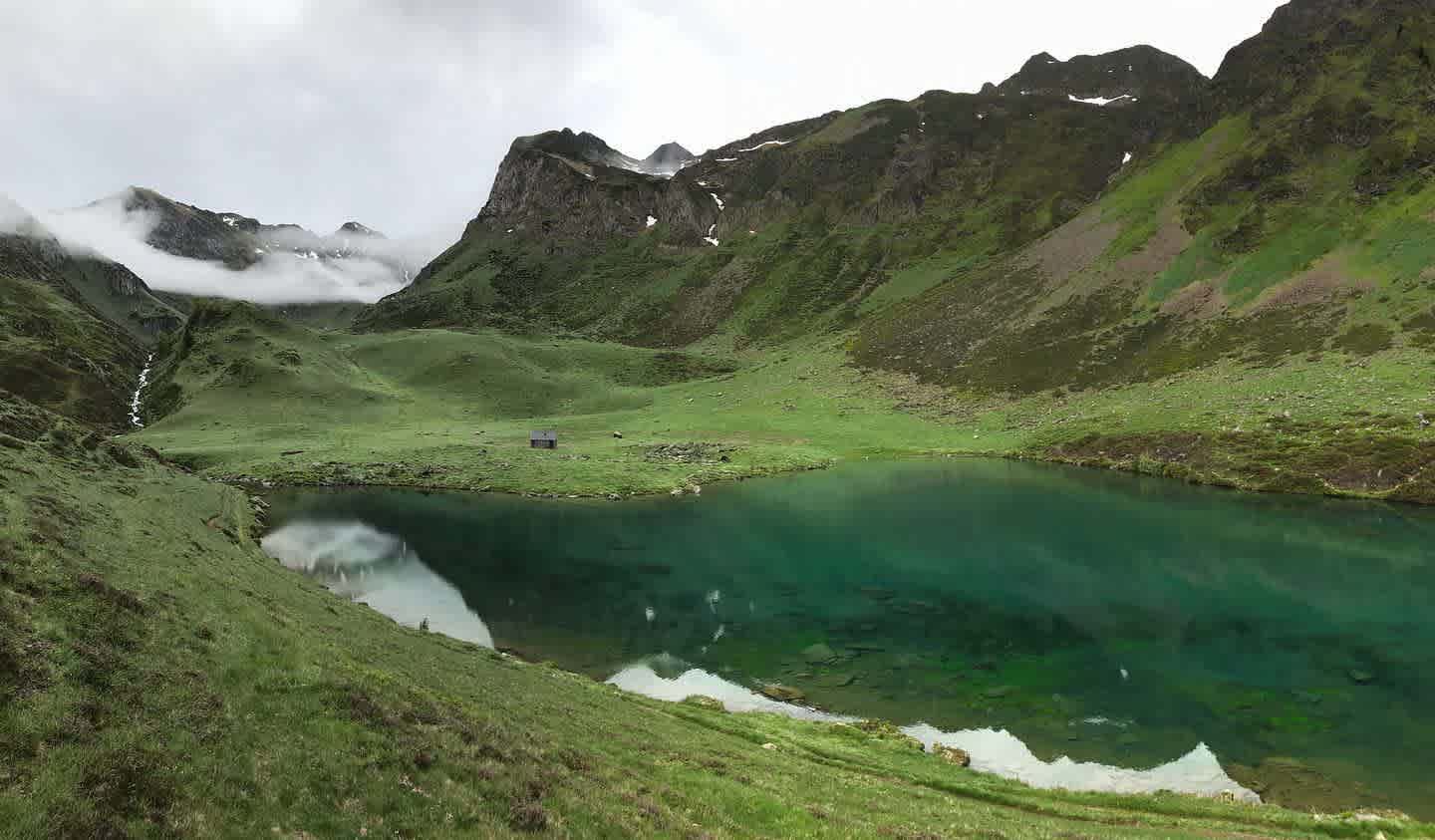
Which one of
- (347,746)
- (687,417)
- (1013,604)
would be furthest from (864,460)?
(347,746)

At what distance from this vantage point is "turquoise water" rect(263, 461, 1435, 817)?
28.2 m

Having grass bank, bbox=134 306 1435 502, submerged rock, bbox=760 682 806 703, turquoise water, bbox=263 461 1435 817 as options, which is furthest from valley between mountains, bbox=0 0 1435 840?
submerged rock, bbox=760 682 806 703

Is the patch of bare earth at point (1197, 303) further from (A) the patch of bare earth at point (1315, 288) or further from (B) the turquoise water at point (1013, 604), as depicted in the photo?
(B) the turquoise water at point (1013, 604)

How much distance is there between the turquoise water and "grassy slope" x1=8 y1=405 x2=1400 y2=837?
Result: 6609mm

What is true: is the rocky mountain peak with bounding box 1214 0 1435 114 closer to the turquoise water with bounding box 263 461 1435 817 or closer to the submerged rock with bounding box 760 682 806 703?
the turquoise water with bounding box 263 461 1435 817

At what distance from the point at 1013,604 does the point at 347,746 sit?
3949 centimetres

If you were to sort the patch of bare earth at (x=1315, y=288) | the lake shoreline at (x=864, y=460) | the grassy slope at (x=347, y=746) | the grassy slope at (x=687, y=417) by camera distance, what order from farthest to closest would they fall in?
the patch of bare earth at (x=1315, y=288)
the grassy slope at (x=687, y=417)
the lake shoreline at (x=864, y=460)
the grassy slope at (x=347, y=746)

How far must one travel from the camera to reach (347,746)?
1443 cm

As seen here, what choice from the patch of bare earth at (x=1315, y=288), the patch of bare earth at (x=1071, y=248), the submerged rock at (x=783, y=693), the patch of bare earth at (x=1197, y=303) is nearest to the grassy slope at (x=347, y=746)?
the submerged rock at (x=783, y=693)

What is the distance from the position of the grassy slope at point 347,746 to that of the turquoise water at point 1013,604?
260 inches

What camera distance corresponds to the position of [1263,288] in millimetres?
115062

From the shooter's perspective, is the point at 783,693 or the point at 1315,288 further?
the point at 1315,288

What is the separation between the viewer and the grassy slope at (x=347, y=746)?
37.9 ft

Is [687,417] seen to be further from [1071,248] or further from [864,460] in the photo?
[1071,248]
